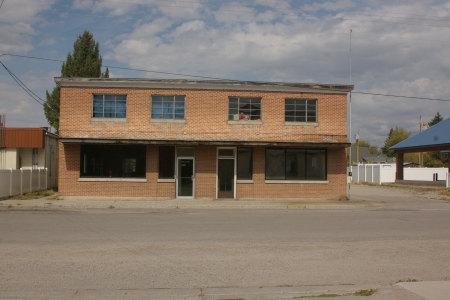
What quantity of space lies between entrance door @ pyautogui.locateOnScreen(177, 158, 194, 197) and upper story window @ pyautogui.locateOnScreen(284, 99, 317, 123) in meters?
5.32

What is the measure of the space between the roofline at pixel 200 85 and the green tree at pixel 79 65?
17988 millimetres

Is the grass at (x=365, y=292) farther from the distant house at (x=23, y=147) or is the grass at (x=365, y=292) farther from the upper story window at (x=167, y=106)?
the distant house at (x=23, y=147)

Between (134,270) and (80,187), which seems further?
(80,187)

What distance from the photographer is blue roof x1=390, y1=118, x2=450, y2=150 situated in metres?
38.4

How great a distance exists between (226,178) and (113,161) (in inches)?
220

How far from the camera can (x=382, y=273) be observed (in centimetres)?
794

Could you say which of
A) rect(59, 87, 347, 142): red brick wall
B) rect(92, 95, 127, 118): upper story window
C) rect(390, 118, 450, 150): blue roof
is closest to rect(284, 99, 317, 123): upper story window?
rect(59, 87, 347, 142): red brick wall

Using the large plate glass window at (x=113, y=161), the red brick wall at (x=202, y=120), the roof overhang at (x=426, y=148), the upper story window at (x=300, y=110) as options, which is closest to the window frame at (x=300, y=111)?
the upper story window at (x=300, y=110)

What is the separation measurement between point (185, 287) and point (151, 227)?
6.33m

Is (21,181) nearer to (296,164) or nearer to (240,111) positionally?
(240,111)

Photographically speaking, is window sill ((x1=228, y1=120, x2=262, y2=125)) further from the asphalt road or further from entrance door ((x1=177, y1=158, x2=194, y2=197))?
the asphalt road

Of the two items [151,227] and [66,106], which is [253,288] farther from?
[66,106]

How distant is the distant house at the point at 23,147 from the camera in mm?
27281

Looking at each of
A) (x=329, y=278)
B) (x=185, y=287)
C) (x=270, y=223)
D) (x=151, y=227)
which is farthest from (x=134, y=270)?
(x=270, y=223)
